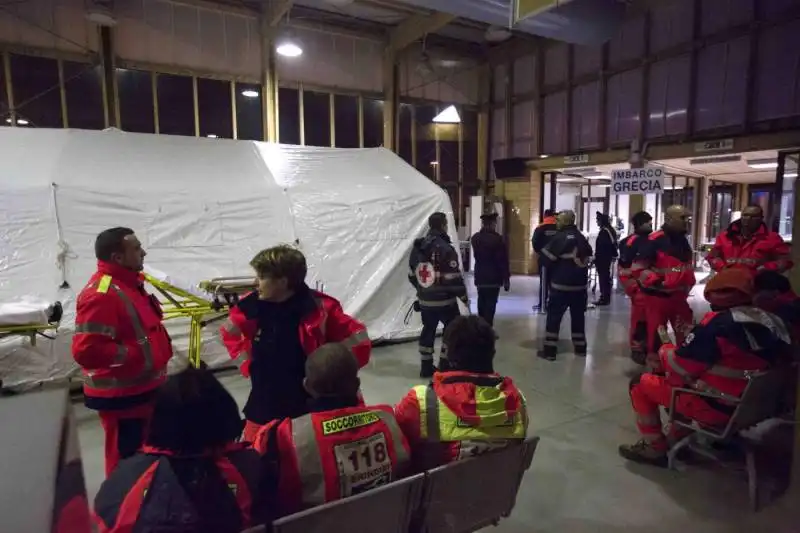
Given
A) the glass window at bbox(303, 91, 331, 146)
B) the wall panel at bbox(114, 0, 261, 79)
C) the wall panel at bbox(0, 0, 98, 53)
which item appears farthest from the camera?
the glass window at bbox(303, 91, 331, 146)

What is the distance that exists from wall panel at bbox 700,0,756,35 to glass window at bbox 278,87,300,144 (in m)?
7.43

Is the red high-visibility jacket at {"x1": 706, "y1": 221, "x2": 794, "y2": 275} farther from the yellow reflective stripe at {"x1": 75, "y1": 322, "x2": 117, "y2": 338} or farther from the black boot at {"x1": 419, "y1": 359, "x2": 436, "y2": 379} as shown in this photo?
the yellow reflective stripe at {"x1": 75, "y1": 322, "x2": 117, "y2": 338}

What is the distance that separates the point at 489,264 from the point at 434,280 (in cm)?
129

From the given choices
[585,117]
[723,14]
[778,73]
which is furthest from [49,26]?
[778,73]

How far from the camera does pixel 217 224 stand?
5043 mm

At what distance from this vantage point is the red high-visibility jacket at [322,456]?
1.48 metres

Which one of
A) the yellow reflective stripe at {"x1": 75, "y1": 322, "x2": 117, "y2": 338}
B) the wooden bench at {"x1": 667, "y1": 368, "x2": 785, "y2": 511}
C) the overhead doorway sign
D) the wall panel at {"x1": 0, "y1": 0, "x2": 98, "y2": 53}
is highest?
the wall panel at {"x1": 0, "y1": 0, "x2": 98, "y2": 53}

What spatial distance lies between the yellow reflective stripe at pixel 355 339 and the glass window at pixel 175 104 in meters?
8.60

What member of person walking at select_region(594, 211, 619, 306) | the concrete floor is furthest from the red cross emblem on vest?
person walking at select_region(594, 211, 619, 306)

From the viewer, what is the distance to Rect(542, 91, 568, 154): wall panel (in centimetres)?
1116

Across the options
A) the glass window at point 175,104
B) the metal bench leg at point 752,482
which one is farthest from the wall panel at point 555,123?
the metal bench leg at point 752,482

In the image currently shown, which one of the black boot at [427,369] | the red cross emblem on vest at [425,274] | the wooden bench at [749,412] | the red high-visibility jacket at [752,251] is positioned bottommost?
the black boot at [427,369]

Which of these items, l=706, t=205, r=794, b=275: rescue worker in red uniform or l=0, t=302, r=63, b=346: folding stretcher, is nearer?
l=0, t=302, r=63, b=346: folding stretcher

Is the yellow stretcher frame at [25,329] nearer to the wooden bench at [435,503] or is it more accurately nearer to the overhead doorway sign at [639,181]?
the wooden bench at [435,503]
